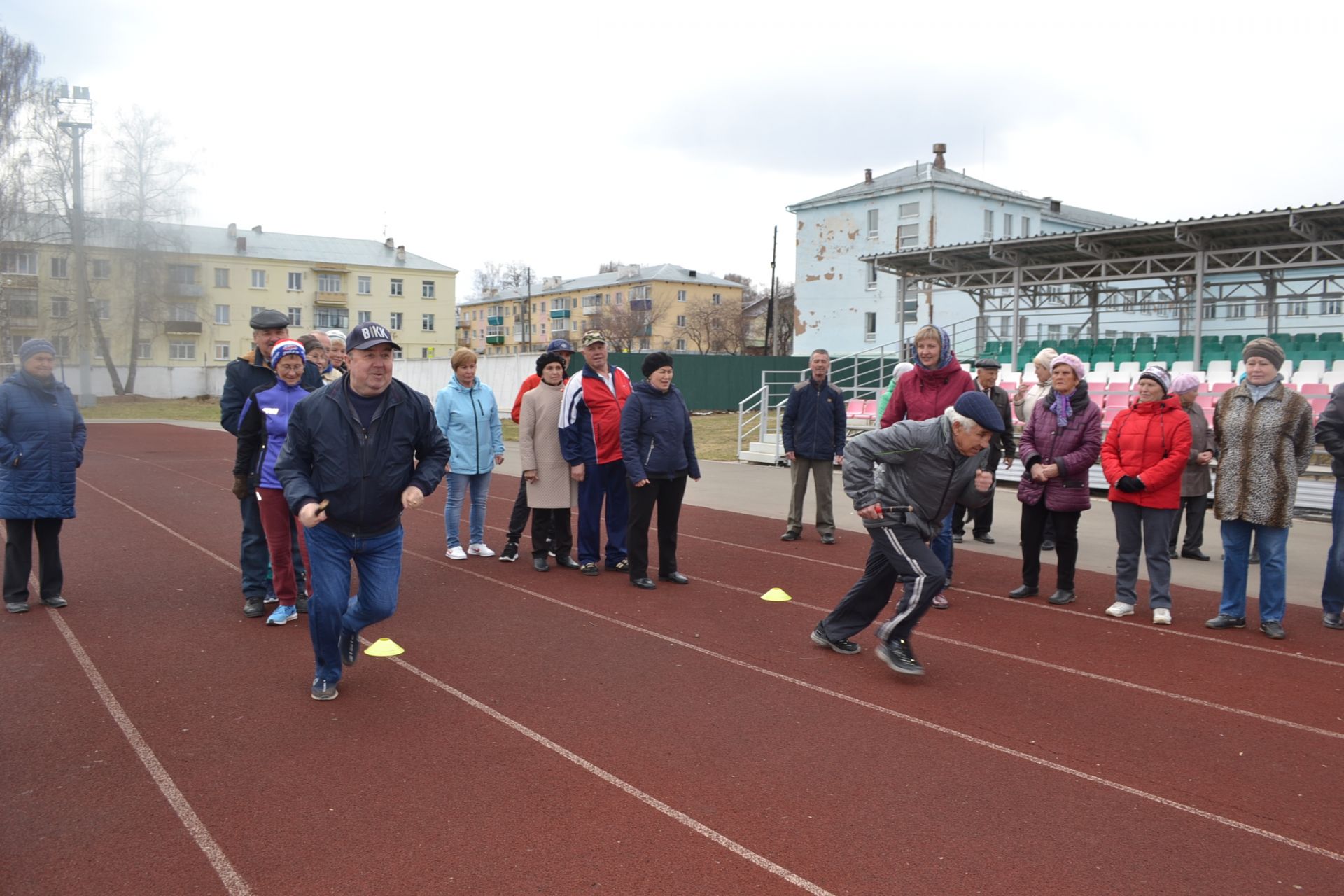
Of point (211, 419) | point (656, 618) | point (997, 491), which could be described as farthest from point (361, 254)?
point (656, 618)

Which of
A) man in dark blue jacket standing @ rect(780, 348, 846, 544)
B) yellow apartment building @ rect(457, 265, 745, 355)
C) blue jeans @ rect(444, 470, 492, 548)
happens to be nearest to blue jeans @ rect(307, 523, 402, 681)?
blue jeans @ rect(444, 470, 492, 548)

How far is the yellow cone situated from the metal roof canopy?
18.2m

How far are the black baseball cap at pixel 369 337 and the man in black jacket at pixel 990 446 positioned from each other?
5632mm

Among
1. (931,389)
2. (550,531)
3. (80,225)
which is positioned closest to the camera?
(931,389)

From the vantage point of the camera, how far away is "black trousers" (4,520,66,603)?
6996mm

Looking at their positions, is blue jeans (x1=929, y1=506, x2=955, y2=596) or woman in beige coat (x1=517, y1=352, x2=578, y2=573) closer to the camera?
blue jeans (x1=929, y1=506, x2=955, y2=596)

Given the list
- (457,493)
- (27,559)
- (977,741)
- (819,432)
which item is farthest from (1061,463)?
(27,559)

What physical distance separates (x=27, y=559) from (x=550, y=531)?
4.10m

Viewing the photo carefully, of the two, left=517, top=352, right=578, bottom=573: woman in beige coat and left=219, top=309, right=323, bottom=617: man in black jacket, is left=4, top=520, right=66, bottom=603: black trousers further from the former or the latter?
left=517, top=352, right=578, bottom=573: woman in beige coat

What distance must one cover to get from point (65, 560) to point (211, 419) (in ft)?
108

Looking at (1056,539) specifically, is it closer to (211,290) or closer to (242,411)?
(242,411)

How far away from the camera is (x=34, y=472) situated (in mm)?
7008

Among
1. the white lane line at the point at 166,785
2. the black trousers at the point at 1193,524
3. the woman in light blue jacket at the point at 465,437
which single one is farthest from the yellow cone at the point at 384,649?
the black trousers at the point at 1193,524

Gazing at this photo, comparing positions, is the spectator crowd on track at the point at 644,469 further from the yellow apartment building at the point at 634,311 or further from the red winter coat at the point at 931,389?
the yellow apartment building at the point at 634,311
